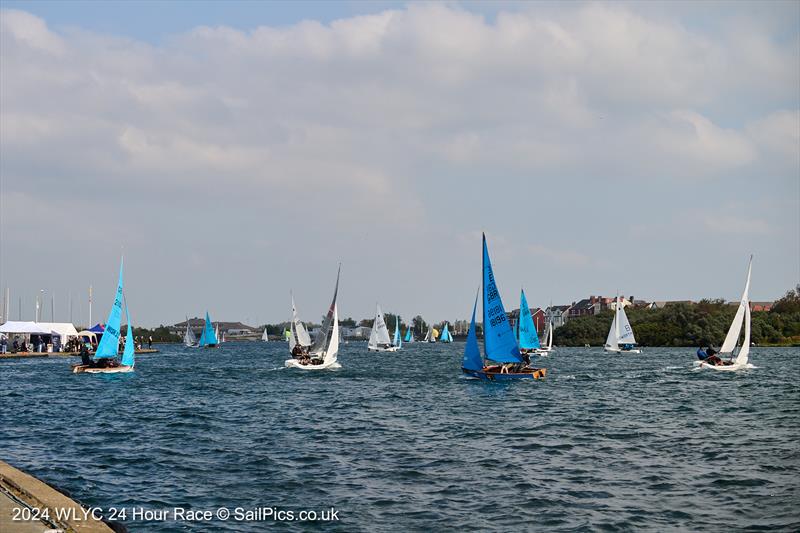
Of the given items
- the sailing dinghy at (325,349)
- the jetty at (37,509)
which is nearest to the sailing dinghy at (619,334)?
the sailing dinghy at (325,349)

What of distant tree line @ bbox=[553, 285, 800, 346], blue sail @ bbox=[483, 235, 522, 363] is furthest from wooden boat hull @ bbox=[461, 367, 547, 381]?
distant tree line @ bbox=[553, 285, 800, 346]

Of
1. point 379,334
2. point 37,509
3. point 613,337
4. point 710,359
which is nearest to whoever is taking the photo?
point 37,509

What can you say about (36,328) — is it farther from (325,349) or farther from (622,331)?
(622,331)

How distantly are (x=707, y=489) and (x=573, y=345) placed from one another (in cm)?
16379

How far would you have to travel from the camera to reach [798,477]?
2267 centimetres

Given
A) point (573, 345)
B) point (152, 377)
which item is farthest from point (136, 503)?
point (573, 345)

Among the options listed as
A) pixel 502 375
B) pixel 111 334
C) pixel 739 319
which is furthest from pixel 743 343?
pixel 111 334

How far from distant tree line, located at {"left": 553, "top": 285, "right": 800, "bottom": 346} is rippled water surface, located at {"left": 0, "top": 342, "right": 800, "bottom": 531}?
10699cm

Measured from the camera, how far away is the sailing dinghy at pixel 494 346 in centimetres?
5325

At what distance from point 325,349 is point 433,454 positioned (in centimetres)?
4958

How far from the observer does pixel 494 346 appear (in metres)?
54.4

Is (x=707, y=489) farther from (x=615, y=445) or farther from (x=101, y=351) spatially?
(x=101, y=351)

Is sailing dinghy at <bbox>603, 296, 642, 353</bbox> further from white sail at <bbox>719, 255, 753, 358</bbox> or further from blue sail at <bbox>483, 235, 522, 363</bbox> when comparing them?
blue sail at <bbox>483, 235, 522, 363</bbox>

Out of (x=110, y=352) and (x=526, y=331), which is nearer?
(x=110, y=352)
